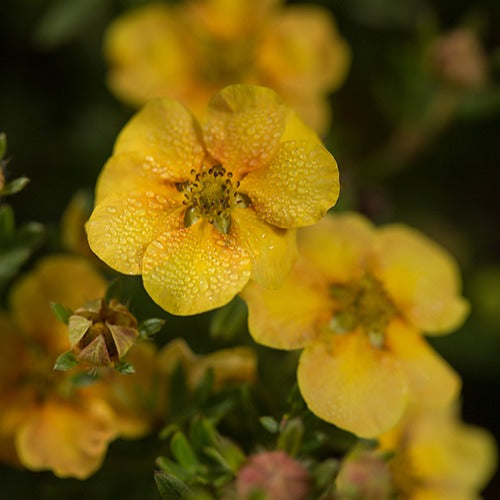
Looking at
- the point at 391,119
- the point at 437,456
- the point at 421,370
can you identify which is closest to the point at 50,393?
the point at 421,370

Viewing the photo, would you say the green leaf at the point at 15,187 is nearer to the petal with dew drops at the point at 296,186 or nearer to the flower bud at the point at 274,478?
the petal with dew drops at the point at 296,186

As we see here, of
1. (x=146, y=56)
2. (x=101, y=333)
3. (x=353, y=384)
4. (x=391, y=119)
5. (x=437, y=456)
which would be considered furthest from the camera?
(x=391, y=119)

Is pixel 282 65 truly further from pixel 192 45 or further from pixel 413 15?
pixel 413 15

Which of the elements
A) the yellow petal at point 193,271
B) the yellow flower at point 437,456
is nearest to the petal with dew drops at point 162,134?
the yellow petal at point 193,271

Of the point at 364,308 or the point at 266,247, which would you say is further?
the point at 364,308

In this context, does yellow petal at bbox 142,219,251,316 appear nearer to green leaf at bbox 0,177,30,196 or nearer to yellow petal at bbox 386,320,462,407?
green leaf at bbox 0,177,30,196

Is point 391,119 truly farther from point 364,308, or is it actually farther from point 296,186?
point 296,186

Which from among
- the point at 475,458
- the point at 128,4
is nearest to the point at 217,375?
the point at 475,458
